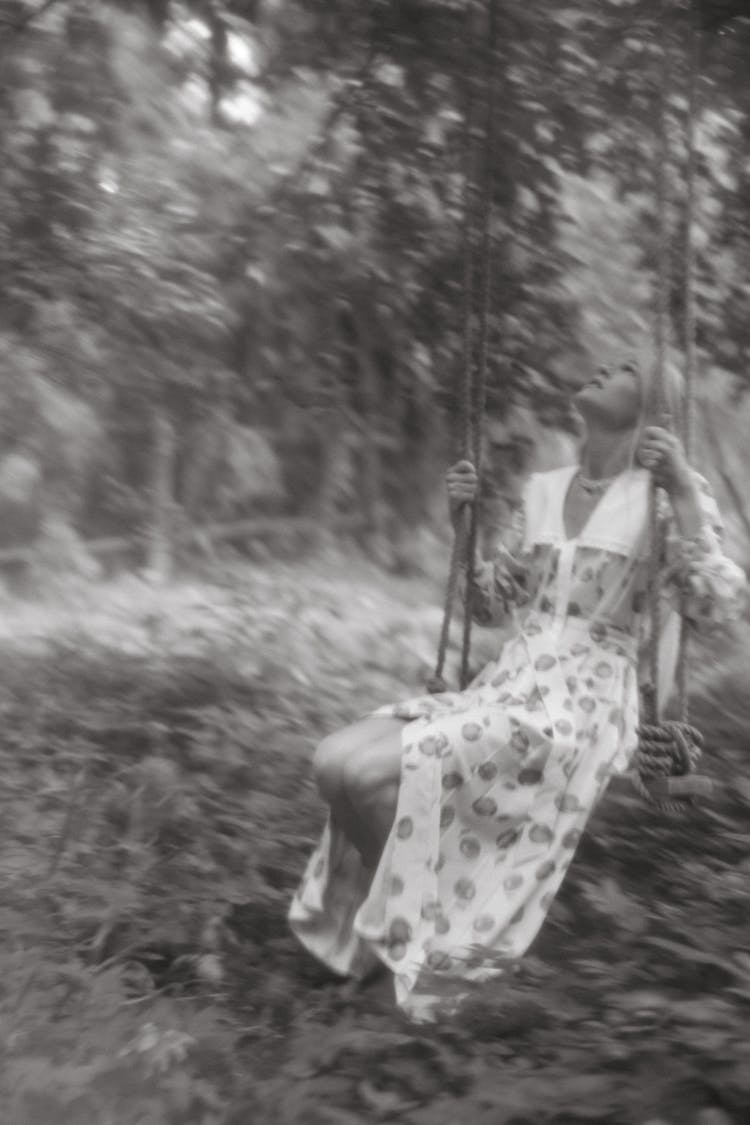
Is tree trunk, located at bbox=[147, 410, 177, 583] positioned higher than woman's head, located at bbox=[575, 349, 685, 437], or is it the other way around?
woman's head, located at bbox=[575, 349, 685, 437]

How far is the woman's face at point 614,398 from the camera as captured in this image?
484 centimetres

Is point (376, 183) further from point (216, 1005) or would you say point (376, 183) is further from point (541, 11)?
point (216, 1005)

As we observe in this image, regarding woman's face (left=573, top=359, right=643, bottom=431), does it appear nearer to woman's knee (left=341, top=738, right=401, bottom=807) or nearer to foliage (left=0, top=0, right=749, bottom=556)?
woman's knee (left=341, top=738, right=401, bottom=807)

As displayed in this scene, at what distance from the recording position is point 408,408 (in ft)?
26.9

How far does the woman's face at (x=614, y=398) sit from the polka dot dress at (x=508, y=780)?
151 mm

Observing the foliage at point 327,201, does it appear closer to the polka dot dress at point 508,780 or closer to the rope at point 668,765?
the polka dot dress at point 508,780

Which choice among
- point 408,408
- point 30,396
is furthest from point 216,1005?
Result: point 30,396

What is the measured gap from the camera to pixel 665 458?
4492 millimetres

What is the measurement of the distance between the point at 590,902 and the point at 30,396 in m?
5.91

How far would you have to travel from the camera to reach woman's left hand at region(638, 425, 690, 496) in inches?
177

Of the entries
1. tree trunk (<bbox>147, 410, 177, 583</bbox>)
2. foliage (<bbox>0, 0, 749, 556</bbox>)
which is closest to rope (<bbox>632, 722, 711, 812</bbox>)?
foliage (<bbox>0, 0, 749, 556</bbox>)

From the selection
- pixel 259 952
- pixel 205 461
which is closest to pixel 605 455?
pixel 259 952

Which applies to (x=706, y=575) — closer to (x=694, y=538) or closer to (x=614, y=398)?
(x=694, y=538)

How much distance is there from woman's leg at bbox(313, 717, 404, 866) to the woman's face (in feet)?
3.16
